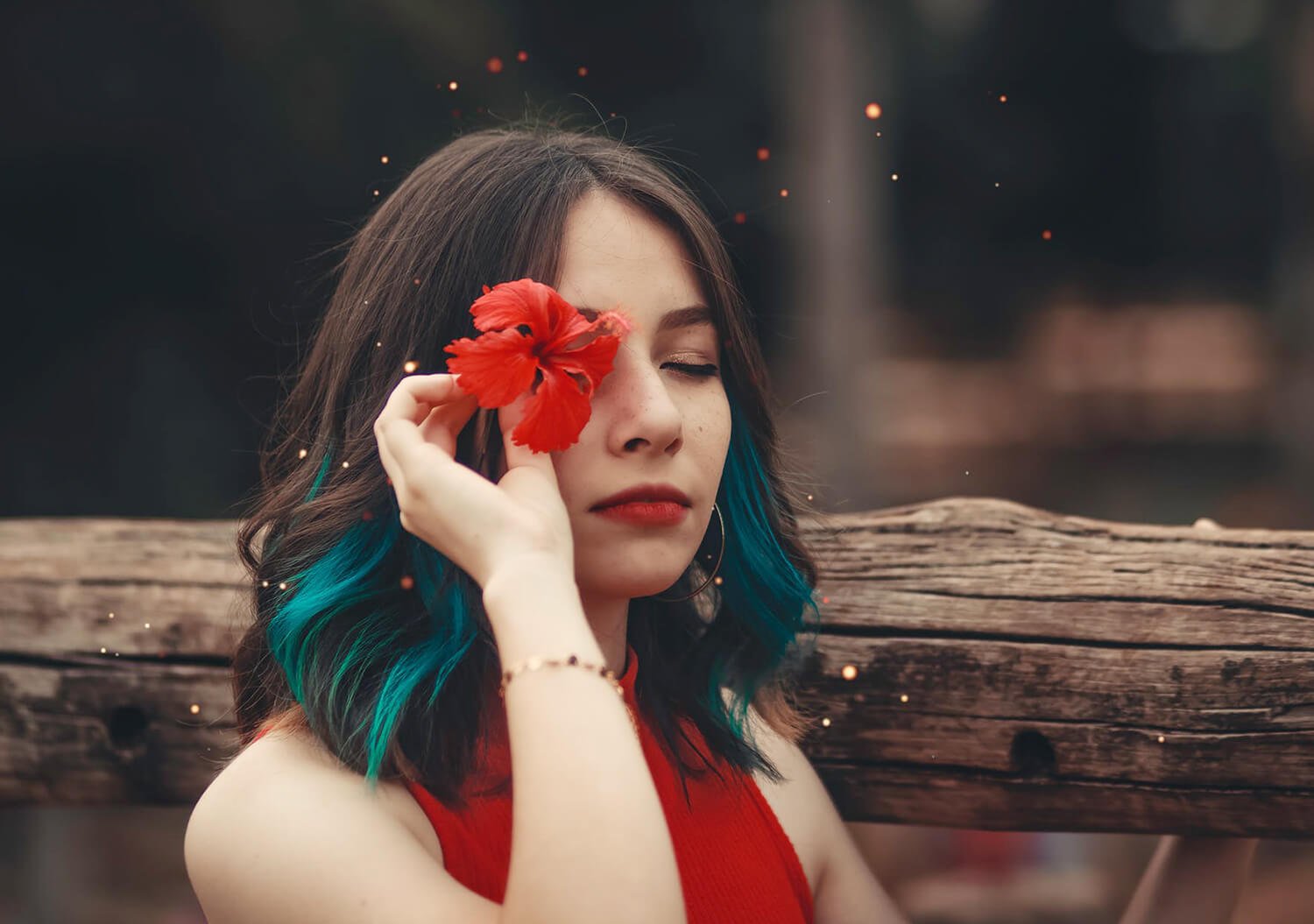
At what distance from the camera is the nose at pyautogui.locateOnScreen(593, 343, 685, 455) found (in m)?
1.18

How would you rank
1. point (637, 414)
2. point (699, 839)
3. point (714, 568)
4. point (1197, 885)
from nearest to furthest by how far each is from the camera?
point (637, 414) < point (699, 839) < point (714, 568) < point (1197, 885)

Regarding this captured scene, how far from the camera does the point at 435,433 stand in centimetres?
118

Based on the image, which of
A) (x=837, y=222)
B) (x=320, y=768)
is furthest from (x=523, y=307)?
(x=837, y=222)

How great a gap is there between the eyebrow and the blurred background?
170cm

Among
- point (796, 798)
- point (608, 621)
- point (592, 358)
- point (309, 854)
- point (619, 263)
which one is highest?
point (619, 263)

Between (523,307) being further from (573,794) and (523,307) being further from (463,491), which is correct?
(573,794)

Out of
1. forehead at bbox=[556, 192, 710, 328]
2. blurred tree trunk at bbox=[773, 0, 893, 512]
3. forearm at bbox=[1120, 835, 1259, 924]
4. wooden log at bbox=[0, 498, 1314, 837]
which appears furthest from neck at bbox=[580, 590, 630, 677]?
blurred tree trunk at bbox=[773, 0, 893, 512]

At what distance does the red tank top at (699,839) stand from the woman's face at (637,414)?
0.24m

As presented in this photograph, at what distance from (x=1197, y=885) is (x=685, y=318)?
1.11m

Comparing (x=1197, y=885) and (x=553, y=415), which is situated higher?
(x=553, y=415)

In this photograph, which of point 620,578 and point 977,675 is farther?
point 977,675

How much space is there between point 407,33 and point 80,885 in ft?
9.66

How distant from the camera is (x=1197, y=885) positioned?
5.39 ft

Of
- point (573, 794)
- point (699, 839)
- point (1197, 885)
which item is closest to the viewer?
point (573, 794)
